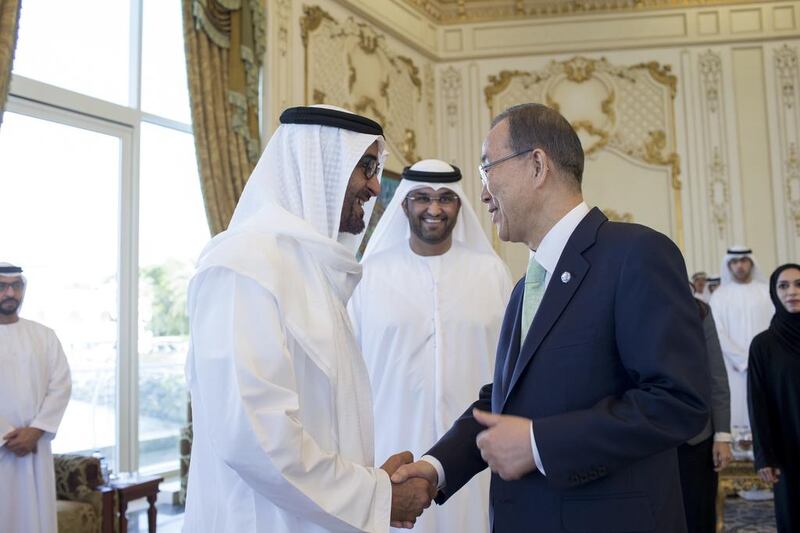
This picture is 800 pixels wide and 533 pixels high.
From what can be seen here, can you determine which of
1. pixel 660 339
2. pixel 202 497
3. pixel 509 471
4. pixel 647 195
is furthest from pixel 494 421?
pixel 647 195

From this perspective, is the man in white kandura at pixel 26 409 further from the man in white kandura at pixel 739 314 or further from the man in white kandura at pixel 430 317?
the man in white kandura at pixel 739 314

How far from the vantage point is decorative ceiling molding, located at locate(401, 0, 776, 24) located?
330 inches

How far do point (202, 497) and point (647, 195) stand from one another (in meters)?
7.56

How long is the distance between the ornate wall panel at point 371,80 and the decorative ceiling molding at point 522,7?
25.4 inches

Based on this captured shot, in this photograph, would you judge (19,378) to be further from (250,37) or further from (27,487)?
(250,37)

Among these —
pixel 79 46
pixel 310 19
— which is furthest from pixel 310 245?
pixel 310 19

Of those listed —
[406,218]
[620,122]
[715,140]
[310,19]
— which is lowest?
[406,218]

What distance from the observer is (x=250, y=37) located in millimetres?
5793

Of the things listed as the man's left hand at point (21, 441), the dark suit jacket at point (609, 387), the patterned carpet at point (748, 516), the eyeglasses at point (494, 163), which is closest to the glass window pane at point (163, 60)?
the man's left hand at point (21, 441)

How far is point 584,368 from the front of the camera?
144cm

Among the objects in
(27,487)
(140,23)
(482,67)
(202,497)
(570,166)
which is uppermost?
(482,67)

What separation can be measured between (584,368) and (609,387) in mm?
60

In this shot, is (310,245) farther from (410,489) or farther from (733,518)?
(733,518)

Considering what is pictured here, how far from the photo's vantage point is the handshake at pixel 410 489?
1698 mm
